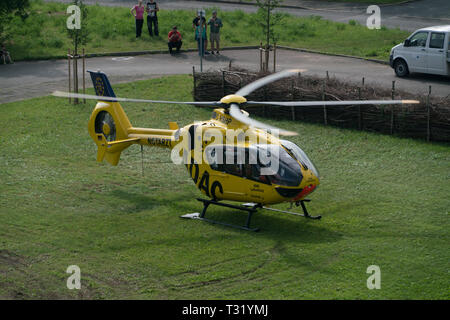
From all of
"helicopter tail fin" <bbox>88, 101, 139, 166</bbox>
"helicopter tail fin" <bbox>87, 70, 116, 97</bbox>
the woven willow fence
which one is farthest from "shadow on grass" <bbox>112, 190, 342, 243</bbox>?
the woven willow fence

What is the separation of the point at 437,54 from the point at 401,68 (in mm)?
2003

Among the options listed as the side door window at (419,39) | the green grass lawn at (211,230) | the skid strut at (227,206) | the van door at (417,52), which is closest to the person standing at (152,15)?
the van door at (417,52)

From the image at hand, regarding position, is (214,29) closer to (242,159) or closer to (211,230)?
(242,159)

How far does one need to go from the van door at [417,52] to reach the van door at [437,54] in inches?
10.2

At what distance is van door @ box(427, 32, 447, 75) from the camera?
1141 inches

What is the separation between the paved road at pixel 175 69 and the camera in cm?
2984

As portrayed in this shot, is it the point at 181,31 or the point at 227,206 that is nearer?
the point at 227,206

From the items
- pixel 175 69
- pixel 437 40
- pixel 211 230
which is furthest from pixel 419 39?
pixel 211 230

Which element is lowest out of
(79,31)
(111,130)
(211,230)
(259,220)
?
(211,230)

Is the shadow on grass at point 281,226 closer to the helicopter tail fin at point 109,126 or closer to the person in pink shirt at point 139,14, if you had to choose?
the helicopter tail fin at point 109,126

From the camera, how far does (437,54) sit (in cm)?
2917

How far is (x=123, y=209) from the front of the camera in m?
18.0

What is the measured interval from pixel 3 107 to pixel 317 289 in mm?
19198

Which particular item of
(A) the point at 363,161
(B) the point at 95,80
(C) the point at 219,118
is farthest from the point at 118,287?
(A) the point at 363,161
